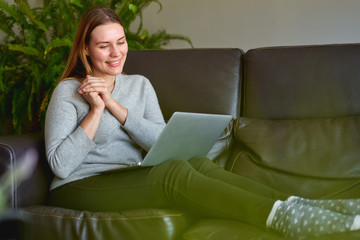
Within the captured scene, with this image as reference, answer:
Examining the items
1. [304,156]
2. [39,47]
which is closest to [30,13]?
[39,47]

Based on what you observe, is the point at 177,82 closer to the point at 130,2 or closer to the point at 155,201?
the point at 155,201

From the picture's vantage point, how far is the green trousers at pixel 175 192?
107 cm

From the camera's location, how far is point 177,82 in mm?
1720

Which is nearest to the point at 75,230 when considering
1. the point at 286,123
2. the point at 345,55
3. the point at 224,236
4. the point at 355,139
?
the point at 224,236

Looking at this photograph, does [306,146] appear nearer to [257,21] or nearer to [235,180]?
[235,180]

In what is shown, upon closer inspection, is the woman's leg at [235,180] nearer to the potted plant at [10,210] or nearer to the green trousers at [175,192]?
the green trousers at [175,192]

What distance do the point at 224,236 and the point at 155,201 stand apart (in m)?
0.27

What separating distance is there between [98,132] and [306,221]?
77 centimetres

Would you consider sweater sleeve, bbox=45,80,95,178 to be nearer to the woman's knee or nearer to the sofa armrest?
the sofa armrest

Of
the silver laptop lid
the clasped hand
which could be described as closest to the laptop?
the silver laptop lid

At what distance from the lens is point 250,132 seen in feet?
5.15

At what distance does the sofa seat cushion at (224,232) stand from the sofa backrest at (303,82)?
67cm

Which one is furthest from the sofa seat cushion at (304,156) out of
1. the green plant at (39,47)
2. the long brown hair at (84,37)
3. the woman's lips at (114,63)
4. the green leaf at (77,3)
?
the green leaf at (77,3)

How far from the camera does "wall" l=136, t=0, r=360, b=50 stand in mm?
2139
